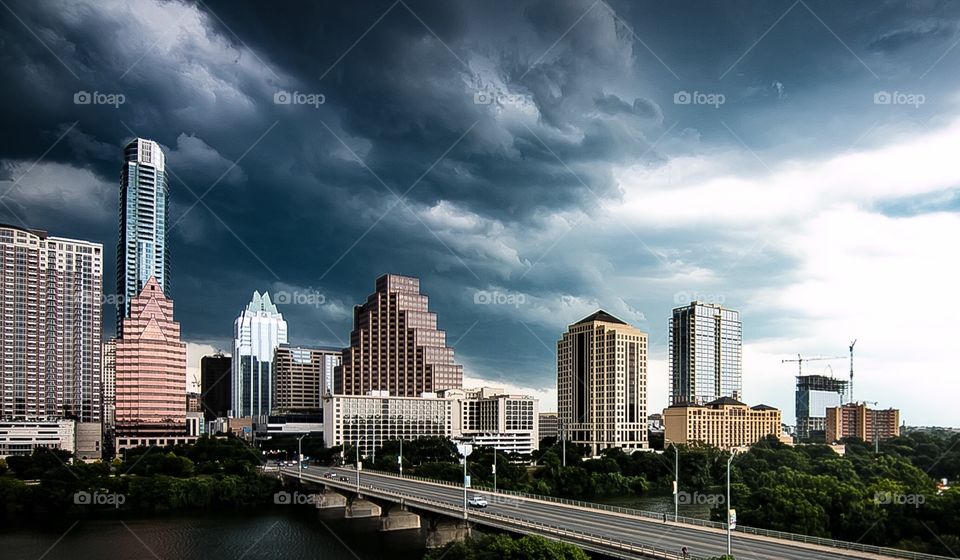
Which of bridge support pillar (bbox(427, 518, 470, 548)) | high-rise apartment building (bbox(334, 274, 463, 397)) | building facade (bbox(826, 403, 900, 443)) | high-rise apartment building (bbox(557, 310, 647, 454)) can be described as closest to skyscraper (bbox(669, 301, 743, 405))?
building facade (bbox(826, 403, 900, 443))

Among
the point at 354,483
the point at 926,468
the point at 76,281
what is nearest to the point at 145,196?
the point at 76,281

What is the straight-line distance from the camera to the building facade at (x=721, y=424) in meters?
136

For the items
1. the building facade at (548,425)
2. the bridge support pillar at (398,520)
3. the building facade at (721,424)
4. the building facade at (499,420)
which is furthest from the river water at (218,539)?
the building facade at (548,425)

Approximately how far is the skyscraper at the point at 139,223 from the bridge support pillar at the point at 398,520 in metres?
134

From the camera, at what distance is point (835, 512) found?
45.0 m

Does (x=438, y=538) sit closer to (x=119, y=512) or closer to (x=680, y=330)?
(x=119, y=512)

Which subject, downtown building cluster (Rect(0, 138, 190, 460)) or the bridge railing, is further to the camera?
downtown building cluster (Rect(0, 138, 190, 460))

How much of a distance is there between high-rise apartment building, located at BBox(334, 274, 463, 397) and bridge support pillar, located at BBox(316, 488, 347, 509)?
63.3m

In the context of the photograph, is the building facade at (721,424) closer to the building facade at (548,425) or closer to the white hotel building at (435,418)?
the white hotel building at (435,418)

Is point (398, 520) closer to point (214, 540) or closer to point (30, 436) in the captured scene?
point (214, 540)

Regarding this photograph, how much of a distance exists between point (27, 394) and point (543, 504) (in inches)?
3826

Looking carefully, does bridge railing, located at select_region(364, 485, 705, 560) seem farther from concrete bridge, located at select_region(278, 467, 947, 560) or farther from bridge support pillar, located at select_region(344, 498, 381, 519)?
bridge support pillar, located at select_region(344, 498, 381, 519)

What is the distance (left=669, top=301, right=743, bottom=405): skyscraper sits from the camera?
184038 millimetres

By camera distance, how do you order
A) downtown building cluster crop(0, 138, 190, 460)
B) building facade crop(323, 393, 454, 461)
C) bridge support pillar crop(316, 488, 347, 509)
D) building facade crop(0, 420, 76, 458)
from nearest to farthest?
bridge support pillar crop(316, 488, 347, 509)
building facade crop(0, 420, 76, 458)
downtown building cluster crop(0, 138, 190, 460)
building facade crop(323, 393, 454, 461)
